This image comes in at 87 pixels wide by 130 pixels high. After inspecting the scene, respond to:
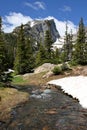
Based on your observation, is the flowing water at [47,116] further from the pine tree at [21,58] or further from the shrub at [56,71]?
the pine tree at [21,58]

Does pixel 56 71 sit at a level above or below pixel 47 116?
above

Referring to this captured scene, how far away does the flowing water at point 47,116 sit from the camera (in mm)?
Result: 18344

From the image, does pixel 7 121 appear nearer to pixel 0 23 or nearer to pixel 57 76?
pixel 57 76

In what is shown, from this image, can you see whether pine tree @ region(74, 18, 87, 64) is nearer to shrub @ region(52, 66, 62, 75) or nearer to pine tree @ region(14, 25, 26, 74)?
shrub @ region(52, 66, 62, 75)

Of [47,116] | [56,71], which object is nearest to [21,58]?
[56,71]

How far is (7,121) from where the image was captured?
Answer: 1975 cm

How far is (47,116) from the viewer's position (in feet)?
69.4

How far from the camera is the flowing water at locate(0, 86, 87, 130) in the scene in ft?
60.2

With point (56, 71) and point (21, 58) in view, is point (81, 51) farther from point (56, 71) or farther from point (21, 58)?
point (21, 58)

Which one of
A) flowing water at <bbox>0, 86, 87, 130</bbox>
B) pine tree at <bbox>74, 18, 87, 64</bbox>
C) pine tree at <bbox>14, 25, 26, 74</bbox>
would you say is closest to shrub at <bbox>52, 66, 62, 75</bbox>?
pine tree at <bbox>74, 18, 87, 64</bbox>

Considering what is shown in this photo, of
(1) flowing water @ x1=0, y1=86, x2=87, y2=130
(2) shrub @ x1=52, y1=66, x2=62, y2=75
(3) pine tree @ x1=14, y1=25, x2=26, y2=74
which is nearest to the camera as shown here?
(1) flowing water @ x1=0, y1=86, x2=87, y2=130

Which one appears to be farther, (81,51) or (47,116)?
(81,51)

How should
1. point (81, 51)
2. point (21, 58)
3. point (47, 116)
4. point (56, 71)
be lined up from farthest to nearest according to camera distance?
point (21, 58)
point (81, 51)
point (56, 71)
point (47, 116)

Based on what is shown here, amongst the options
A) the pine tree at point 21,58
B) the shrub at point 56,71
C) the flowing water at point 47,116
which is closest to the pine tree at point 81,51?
the shrub at point 56,71
